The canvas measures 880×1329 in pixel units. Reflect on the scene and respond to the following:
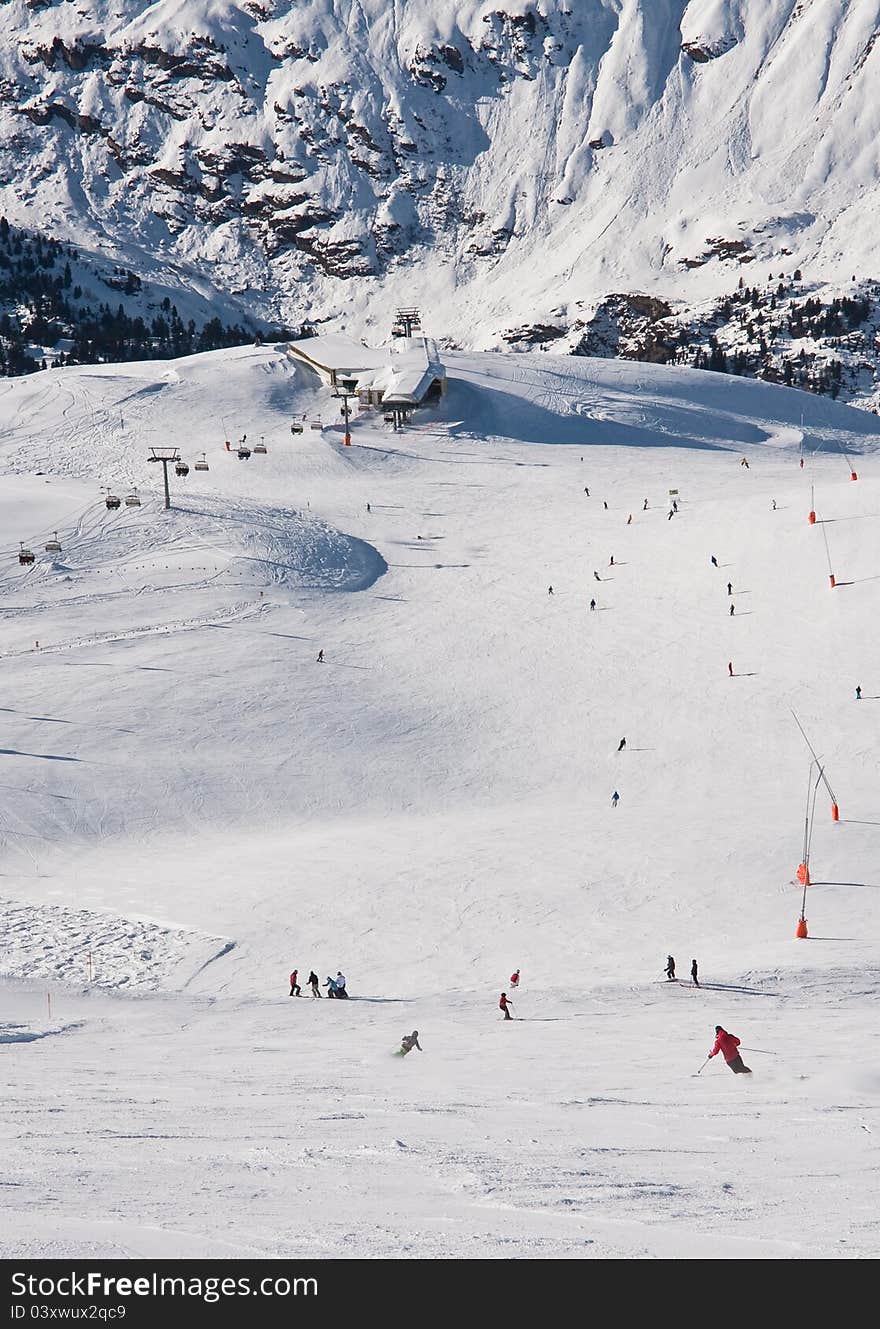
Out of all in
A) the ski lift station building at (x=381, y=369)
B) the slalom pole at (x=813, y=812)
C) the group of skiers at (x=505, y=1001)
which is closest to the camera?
the group of skiers at (x=505, y=1001)

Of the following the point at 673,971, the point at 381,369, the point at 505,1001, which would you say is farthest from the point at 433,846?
the point at 381,369

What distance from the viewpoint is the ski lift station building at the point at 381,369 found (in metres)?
94.2

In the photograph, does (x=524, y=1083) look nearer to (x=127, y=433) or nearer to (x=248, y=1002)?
(x=248, y=1002)

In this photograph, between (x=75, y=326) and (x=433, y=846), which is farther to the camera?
(x=75, y=326)

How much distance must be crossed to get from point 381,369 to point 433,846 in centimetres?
7297

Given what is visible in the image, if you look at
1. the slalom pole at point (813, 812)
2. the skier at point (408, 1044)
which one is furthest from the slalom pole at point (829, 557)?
the skier at point (408, 1044)

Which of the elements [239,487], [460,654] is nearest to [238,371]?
[239,487]

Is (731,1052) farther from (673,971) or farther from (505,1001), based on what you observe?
(673,971)

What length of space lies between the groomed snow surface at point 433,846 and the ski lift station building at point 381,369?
19.5 feet

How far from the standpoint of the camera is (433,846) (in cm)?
3572

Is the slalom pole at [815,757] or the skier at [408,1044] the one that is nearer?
the skier at [408,1044]

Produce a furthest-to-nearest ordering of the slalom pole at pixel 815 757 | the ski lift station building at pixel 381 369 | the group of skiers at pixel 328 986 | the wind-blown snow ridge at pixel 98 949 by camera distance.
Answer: the ski lift station building at pixel 381 369 < the slalom pole at pixel 815 757 < the wind-blown snow ridge at pixel 98 949 < the group of skiers at pixel 328 986

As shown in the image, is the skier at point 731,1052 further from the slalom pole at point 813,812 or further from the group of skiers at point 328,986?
the slalom pole at point 813,812

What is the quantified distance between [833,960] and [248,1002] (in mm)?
11793
